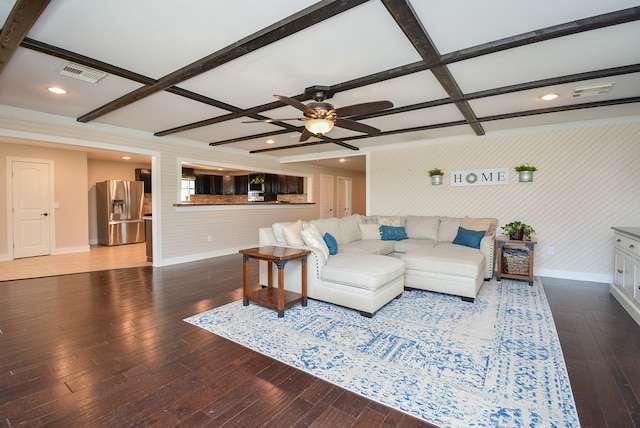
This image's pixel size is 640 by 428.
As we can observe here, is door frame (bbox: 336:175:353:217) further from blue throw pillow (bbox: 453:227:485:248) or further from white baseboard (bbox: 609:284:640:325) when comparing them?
white baseboard (bbox: 609:284:640:325)

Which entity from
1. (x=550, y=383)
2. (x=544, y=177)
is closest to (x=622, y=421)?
(x=550, y=383)

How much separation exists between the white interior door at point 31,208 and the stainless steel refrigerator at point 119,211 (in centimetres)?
126

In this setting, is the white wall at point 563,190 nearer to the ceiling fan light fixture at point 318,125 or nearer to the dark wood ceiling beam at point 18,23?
the ceiling fan light fixture at point 318,125

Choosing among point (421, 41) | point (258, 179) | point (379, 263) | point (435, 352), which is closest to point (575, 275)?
point (379, 263)

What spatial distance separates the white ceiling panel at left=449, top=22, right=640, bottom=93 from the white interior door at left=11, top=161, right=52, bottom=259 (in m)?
8.24

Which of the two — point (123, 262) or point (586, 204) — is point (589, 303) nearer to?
point (586, 204)

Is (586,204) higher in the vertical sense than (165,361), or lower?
higher

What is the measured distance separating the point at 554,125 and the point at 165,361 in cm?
615

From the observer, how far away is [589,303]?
365 centimetres

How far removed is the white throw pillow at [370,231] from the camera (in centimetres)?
544

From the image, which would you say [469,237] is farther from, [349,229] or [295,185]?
[295,185]

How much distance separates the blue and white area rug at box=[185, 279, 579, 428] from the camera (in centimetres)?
183

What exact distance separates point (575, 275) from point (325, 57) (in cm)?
515

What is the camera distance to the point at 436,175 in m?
5.84
